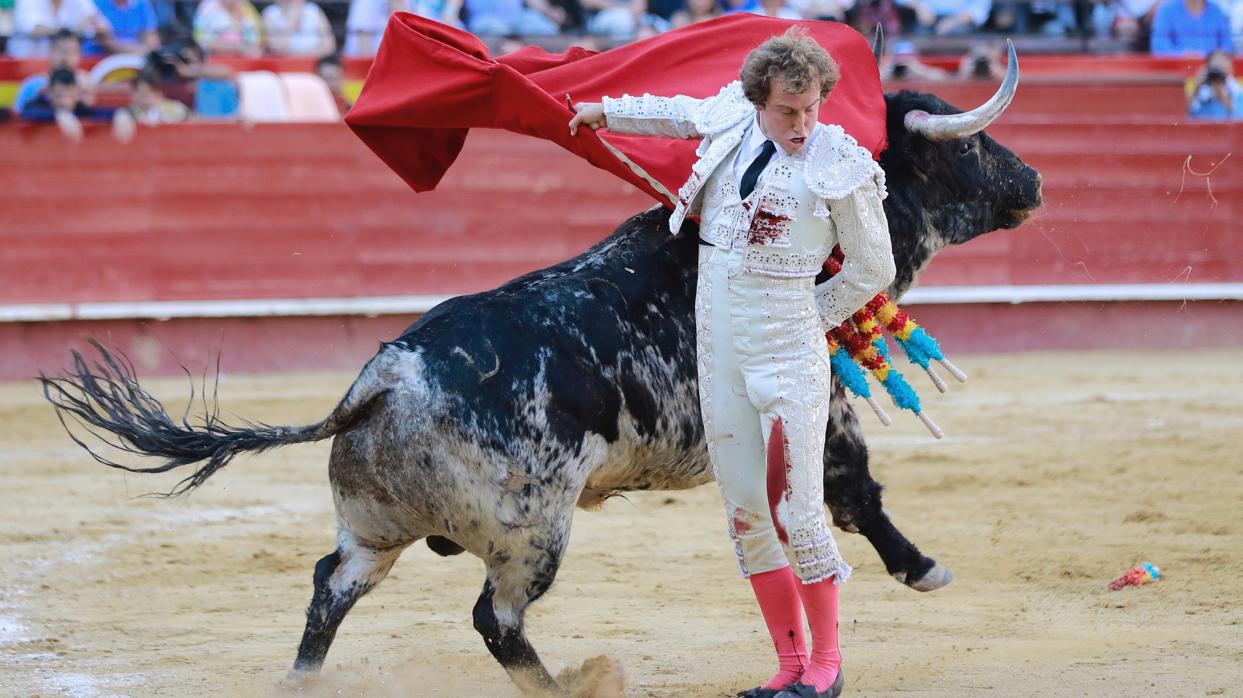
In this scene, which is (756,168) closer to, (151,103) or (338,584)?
(338,584)

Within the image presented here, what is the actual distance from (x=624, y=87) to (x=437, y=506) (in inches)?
42.1

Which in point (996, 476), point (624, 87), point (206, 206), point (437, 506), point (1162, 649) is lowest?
point (206, 206)

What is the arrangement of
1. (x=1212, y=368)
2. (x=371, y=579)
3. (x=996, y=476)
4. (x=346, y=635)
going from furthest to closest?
(x=1212, y=368), (x=996, y=476), (x=346, y=635), (x=371, y=579)

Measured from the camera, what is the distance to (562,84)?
3.31m

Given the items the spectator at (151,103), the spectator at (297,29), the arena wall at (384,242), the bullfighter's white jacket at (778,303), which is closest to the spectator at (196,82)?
the spectator at (151,103)

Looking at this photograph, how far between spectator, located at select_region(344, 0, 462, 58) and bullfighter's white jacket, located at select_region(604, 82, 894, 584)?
5.74 m

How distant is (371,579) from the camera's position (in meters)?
2.95

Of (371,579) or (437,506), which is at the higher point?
(437,506)

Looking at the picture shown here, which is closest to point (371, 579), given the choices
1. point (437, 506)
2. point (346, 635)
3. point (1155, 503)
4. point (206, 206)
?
point (437, 506)

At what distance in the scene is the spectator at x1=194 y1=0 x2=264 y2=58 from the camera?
26.3 feet

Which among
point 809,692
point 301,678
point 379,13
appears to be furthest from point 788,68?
point 379,13

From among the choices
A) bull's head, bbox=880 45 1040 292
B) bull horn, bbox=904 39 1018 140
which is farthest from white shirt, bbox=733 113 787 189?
bull's head, bbox=880 45 1040 292

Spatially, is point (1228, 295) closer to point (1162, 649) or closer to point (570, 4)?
point (570, 4)

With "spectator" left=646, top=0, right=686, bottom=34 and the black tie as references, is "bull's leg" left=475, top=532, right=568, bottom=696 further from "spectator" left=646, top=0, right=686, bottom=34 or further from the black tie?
"spectator" left=646, top=0, right=686, bottom=34
